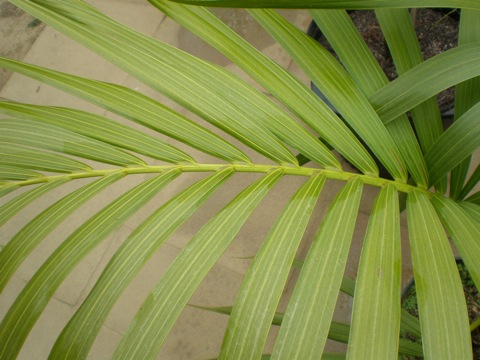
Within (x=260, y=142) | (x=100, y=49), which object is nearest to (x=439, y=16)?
(x=260, y=142)

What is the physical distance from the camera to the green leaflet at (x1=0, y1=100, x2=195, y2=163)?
595 millimetres

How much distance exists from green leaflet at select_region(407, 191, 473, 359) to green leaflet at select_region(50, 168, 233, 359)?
0.27 metres

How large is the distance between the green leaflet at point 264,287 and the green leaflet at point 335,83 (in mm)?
130

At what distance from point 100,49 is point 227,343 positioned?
392 millimetres

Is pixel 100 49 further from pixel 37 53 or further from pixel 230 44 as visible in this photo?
pixel 37 53

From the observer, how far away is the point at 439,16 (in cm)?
125

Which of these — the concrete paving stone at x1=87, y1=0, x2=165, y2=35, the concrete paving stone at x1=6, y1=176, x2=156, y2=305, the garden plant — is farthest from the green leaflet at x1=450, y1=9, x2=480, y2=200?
the concrete paving stone at x1=87, y1=0, x2=165, y2=35

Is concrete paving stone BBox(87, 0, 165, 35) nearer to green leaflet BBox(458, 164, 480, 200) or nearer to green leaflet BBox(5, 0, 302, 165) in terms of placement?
green leaflet BBox(5, 0, 302, 165)

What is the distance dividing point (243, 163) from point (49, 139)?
10.4 inches

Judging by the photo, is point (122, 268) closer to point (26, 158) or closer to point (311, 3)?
point (26, 158)

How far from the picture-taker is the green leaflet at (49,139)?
0.60m

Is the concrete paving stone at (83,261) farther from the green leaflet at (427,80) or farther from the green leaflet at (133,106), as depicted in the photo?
the green leaflet at (427,80)

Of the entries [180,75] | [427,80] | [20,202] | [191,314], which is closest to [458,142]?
[427,80]

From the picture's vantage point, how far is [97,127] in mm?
612
